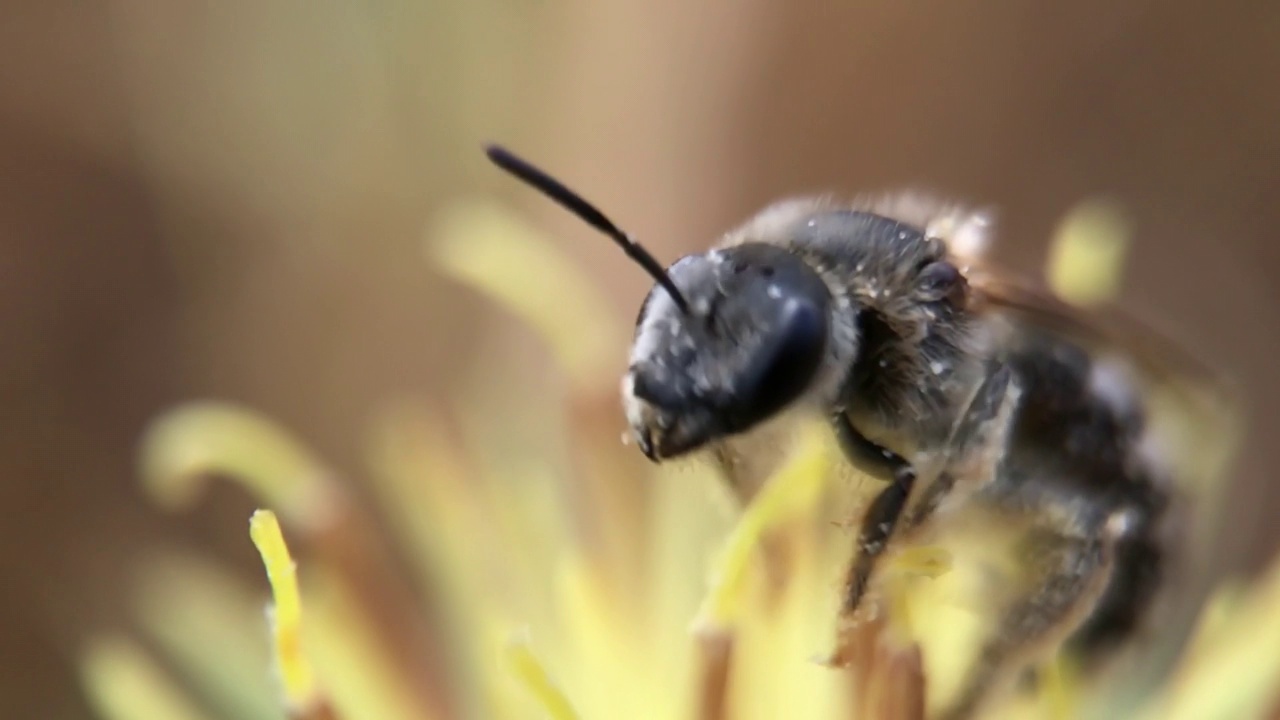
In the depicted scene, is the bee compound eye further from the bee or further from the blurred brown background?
the blurred brown background

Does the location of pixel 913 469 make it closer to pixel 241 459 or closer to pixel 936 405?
pixel 936 405

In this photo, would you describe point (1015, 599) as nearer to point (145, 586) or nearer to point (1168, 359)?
point (1168, 359)

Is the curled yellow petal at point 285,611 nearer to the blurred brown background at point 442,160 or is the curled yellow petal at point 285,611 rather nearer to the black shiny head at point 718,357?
the black shiny head at point 718,357

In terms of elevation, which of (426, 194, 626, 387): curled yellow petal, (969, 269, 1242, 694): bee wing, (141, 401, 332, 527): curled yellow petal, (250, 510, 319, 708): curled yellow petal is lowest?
(250, 510, 319, 708): curled yellow petal

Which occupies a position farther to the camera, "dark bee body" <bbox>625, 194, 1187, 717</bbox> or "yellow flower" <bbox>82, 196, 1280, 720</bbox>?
"yellow flower" <bbox>82, 196, 1280, 720</bbox>

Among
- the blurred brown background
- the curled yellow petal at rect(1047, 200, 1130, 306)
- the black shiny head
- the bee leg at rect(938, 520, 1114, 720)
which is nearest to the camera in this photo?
the black shiny head

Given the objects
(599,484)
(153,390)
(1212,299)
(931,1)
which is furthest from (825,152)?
(153,390)

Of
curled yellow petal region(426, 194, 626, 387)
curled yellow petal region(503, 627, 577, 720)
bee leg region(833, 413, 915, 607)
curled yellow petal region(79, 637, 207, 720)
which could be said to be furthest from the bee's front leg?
curled yellow petal region(79, 637, 207, 720)
